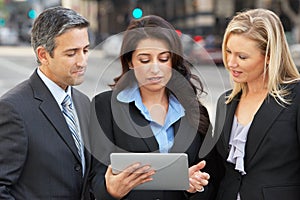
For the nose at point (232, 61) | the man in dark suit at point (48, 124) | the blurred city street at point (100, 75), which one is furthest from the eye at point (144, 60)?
the nose at point (232, 61)

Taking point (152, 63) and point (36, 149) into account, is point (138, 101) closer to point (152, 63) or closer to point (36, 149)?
point (152, 63)

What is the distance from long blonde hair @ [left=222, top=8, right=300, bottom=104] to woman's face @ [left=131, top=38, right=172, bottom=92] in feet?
1.21

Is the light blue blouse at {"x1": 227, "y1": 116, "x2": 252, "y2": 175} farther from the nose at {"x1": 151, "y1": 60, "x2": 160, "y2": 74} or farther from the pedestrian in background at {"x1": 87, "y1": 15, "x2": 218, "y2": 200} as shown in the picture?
the nose at {"x1": 151, "y1": 60, "x2": 160, "y2": 74}

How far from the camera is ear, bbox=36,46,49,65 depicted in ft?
8.23

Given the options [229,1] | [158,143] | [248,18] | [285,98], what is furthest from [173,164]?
[229,1]

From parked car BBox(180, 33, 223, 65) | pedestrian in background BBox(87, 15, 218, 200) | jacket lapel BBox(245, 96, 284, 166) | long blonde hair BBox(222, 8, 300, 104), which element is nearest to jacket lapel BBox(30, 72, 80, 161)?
pedestrian in background BBox(87, 15, 218, 200)

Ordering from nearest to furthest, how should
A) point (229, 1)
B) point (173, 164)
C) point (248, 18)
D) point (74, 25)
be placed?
point (173, 164), point (74, 25), point (248, 18), point (229, 1)

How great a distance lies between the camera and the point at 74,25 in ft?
8.21

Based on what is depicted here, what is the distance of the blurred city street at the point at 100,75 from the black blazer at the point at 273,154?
34 centimetres

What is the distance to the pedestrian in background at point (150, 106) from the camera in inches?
103

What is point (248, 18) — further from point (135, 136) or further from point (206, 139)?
point (135, 136)

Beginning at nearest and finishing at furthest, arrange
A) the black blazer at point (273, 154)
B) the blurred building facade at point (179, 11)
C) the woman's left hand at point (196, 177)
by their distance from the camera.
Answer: the woman's left hand at point (196, 177) → the black blazer at point (273, 154) → the blurred building facade at point (179, 11)

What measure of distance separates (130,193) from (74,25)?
86cm

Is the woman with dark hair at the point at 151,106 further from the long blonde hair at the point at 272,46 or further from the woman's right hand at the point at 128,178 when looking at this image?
the long blonde hair at the point at 272,46
